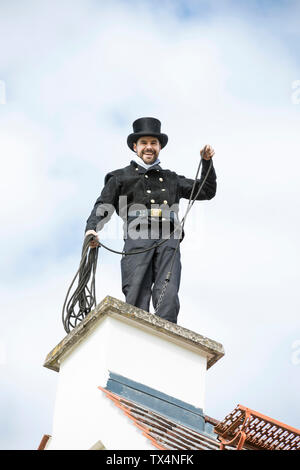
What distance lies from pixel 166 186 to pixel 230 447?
2.54 meters

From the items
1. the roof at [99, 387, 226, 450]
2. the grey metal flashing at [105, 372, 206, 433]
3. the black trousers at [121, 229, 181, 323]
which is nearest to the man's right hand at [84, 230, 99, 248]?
the black trousers at [121, 229, 181, 323]

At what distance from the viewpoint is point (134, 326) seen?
7891 millimetres

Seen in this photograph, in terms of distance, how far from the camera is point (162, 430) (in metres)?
7.12

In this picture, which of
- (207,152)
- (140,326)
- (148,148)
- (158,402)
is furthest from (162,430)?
(148,148)

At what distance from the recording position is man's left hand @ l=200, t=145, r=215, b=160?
9148 mm

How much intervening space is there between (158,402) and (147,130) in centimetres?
289

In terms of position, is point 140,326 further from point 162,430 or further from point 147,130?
point 147,130

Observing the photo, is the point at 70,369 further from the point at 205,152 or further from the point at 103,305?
the point at 205,152

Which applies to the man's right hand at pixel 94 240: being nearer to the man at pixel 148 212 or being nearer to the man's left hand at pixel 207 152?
the man at pixel 148 212

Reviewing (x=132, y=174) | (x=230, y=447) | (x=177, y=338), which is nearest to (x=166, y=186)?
(x=132, y=174)

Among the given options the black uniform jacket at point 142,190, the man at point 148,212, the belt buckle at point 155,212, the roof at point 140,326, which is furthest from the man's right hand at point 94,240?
the roof at point 140,326

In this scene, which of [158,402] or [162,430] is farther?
[158,402]

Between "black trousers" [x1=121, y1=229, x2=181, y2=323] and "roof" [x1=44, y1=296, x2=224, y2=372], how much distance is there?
55 centimetres
